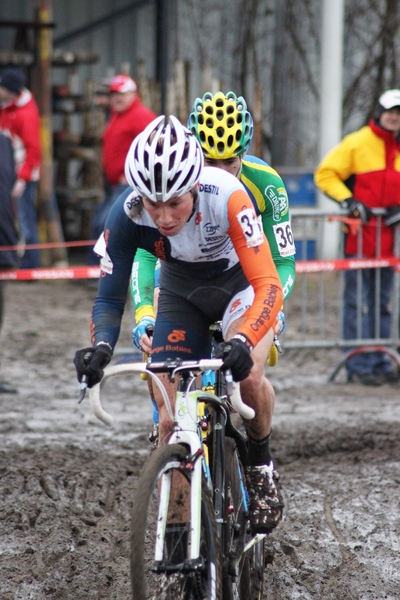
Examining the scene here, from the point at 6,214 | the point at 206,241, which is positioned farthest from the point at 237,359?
the point at 6,214

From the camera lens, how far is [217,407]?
3709 millimetres

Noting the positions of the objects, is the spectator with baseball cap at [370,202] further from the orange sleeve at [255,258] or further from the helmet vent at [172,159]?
the helmet vent at [172,159]

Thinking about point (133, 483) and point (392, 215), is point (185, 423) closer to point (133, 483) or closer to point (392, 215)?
point (133, 483)

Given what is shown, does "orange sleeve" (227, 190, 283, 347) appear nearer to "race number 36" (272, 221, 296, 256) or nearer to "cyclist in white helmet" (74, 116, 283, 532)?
"cyclist in white helmet" (74, 116, 283, 532)

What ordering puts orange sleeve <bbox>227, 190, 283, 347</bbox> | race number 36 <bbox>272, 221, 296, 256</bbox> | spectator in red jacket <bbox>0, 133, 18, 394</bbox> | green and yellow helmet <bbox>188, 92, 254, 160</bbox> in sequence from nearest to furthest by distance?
orange sleeve <bbox>227, 190, 283, 347</bbox>
race number 36 <bbox>272, 221, 296, 256</bbox>
green and yellow helmet <bbox>188, 92, 254, 160</bbox>
spectator in red jacket <bbox>0, 133, 18, 394</bbox>

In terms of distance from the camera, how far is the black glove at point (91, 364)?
11.2ft

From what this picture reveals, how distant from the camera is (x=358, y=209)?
7.79 m

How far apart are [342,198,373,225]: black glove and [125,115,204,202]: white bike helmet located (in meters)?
4.41

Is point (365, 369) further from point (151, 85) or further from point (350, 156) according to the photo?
point (151, 85)

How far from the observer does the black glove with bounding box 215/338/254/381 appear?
3266 millimetres

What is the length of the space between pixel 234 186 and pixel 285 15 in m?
11.4

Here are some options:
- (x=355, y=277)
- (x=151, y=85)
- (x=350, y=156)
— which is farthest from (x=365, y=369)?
(x=151, y=85)

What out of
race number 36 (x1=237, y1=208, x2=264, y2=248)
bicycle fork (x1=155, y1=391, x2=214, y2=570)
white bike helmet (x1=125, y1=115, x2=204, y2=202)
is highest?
white bike helmet (x1=125, y1=115, x2=204, y2=202)

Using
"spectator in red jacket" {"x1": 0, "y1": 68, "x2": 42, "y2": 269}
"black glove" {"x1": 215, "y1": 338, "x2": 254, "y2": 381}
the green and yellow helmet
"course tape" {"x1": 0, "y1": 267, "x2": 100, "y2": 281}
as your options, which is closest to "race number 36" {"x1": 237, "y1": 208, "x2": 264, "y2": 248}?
"black glove" {"x1": 215, "y1": 338, "x2": 254, "y2": 381}
